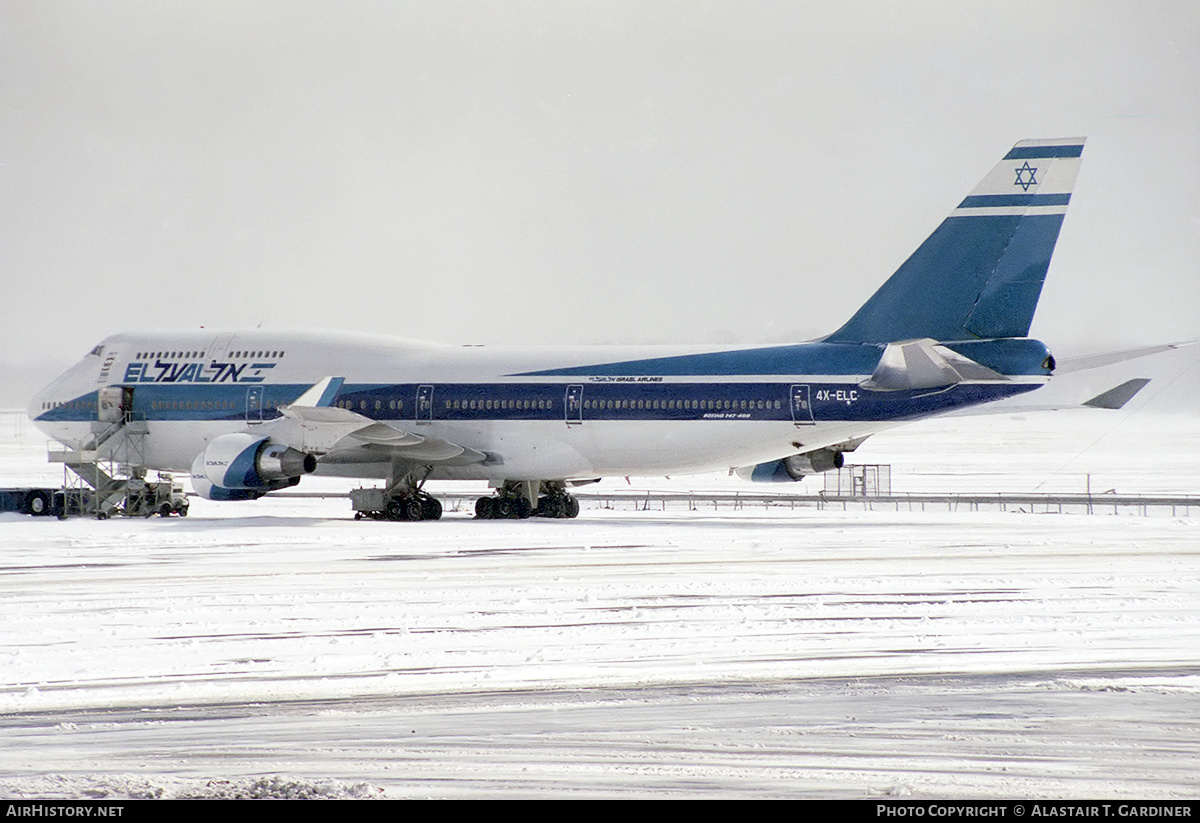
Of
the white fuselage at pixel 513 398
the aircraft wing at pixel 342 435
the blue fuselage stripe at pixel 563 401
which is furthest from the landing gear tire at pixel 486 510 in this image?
the blue fuselage stripe at pixel 563 401

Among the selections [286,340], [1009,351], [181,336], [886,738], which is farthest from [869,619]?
[181,336]

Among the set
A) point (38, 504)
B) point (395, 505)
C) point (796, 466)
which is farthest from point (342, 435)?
point (796, 466)

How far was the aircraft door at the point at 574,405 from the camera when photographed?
34.3 metres

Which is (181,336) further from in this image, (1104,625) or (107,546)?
(1104,625)

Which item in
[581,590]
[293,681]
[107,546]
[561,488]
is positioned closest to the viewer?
[293,681]

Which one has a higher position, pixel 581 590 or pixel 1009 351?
pixel 1009 351

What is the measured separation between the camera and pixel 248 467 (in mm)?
33625

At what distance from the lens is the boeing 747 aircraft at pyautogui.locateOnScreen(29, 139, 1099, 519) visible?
31297mm

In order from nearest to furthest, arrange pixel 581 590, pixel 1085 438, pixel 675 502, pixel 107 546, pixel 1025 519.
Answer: pixel 581 590
pixel 107 546
pixel 1025 519
pixel 675 502
pixel 1085 438

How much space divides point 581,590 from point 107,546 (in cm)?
1250

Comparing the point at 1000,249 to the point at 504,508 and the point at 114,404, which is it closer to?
the point at 504,508

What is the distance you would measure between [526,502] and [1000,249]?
1399cm

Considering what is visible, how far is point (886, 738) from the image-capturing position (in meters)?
9.23

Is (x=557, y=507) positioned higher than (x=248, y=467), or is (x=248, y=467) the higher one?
(x=248, y=467)
